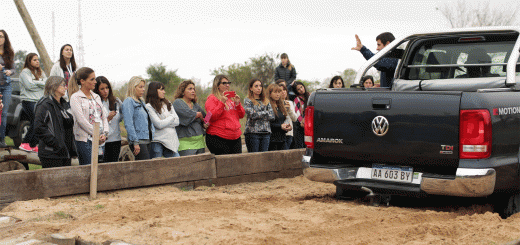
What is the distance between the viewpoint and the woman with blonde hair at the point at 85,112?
792 cm

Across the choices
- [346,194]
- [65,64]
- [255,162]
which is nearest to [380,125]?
[346,194]

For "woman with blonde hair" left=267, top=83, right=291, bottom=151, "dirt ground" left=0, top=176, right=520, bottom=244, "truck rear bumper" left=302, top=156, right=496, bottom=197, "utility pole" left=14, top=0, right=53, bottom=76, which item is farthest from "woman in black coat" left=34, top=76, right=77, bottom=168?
"utility pole" left=14, top=0, right=53, bottom=76

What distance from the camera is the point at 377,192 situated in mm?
6305

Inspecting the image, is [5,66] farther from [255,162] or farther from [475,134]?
[475,134]

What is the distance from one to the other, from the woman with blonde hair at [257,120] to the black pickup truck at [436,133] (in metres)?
3.16

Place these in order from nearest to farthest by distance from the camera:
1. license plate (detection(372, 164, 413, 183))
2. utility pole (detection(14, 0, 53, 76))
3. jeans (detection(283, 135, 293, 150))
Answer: license plate (detection(372, 164, 413, 183)) → jeans (detection(283, 135, 293, 150)) → utility pole (detection(14, 0, 53, 76))

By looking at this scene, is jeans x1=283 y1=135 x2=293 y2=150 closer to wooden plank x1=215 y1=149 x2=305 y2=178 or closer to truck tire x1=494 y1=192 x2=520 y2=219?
wooden plank x1=215 y1=149 x2=305 y2=178

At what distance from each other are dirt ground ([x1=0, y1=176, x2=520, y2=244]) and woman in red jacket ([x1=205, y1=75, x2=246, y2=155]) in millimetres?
1987

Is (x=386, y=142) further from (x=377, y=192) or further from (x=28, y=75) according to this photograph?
(x=28, y=75)

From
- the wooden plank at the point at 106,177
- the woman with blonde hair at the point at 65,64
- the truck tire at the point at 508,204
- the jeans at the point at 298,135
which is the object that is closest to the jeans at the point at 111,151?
the wooden plank at the point at 106,177

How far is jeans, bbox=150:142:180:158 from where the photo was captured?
9031 millimetres

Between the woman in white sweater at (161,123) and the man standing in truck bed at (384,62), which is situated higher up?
the man standing in truck bed at (384,62)

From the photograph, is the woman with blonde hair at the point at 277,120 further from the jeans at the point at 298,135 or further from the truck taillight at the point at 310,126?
the truck taillight at the point at 310,126

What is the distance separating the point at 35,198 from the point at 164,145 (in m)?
2.63
